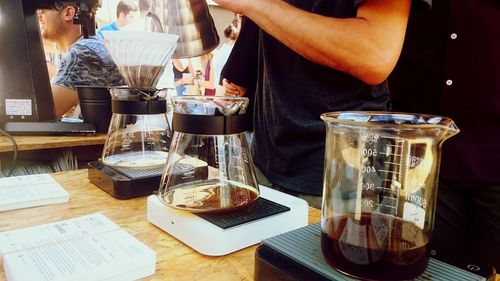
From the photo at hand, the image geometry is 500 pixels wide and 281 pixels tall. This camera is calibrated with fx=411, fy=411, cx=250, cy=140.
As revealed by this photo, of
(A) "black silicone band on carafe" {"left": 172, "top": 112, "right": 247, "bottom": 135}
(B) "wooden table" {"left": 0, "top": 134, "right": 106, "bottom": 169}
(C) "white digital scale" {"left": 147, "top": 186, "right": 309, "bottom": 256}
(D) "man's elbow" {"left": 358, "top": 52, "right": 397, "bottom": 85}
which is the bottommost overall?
(B) "wooden table" {"left": 0, "top": 134, "right": 106, "bottom": 169}

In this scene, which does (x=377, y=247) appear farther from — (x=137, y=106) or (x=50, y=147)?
(x=50, y=147)

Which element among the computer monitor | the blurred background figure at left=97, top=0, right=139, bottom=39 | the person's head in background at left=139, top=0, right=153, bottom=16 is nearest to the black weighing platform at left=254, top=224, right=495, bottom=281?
the person's head in background at left=139, top=0, right=153, bottom=16

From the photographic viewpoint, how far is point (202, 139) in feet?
2.16

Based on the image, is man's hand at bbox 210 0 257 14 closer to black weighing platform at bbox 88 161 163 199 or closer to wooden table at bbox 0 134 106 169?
black weighing platform at bbox 88 161 163 199

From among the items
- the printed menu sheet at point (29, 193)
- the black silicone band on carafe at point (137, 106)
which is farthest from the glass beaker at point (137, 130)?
the printed menu sheet at point (29, 193)

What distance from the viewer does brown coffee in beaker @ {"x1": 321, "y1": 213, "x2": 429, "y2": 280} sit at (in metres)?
0.43

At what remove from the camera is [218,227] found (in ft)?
1.95

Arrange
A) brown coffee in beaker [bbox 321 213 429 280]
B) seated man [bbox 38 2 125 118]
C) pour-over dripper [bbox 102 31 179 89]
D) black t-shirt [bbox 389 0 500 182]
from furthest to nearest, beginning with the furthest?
1. seated man [bbox 38 2 125 118]
2. black t-shirt [bbox 389 0 500 182]
3. pour-over dripper [bbox 102 31 179 89]
4. brown coffee in beaker [bbox 321 213 429 280]

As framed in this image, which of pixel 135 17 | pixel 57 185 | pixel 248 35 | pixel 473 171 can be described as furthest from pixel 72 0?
pixel 135 17

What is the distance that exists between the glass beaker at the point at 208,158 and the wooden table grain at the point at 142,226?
7 centimetres

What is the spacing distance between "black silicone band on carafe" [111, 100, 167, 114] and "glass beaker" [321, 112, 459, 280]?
18.7 inches

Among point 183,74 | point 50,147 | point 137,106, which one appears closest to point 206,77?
point 183,74

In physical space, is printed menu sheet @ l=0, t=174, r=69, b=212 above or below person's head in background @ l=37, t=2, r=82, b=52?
below

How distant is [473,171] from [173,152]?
34.6 inches
